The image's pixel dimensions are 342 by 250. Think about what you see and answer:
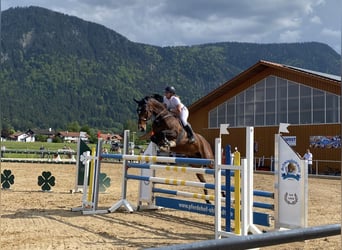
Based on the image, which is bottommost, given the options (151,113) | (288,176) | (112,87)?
(288,176)

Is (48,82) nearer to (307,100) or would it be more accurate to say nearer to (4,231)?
(307,100)

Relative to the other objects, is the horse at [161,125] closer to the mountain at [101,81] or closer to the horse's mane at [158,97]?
the horse's mane at [158,97]

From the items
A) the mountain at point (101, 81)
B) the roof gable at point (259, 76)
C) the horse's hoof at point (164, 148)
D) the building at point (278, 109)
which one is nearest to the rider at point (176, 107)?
the horse's hoof at point (164, 148)

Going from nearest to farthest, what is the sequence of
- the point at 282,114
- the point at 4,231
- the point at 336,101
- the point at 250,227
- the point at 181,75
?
the point at 250,227 → the point at 4,231 → the point at 336,101 → the point at 282,114 → the point at 181,75

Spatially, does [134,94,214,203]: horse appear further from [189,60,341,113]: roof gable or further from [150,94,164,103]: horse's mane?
[189,60,341,113]: roof gable

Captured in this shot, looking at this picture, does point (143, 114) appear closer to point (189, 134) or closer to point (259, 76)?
point (189, 134)

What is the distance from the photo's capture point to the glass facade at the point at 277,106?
84.6 ft

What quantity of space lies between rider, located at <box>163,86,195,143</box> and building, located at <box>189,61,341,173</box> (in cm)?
1742

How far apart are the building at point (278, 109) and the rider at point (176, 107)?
686 inches

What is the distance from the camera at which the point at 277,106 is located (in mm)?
28234

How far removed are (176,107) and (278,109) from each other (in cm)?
2151

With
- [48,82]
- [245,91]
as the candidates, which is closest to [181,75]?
[48,82]

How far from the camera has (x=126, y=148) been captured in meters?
7.75

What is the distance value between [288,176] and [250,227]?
2.47 ft
